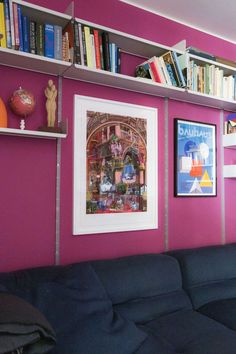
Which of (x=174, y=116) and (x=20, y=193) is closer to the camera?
(x=20, y=193)

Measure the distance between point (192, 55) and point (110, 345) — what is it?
7.16ft

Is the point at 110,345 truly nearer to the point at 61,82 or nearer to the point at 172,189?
the point at 172,189

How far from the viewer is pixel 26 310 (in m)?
1.20

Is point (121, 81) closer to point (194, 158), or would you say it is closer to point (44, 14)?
point (44, 14)

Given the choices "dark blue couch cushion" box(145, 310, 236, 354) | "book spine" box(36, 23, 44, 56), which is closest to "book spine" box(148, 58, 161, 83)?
"book spine" box(36, 23, 44, 56)

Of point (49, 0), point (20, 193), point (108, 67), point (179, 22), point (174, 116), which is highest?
point (179, 22)

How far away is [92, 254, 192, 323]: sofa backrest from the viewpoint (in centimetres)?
191

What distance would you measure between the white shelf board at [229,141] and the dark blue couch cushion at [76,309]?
1881 mm

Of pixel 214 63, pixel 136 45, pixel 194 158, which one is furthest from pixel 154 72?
pixel 194 158

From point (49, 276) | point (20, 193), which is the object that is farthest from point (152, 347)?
point (20, 193)

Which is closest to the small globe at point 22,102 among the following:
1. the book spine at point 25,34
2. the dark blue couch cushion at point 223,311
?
the book spine at point 25,34

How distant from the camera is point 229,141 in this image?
115 inches

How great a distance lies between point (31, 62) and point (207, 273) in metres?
1.98

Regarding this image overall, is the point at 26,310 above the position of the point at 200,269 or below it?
above
